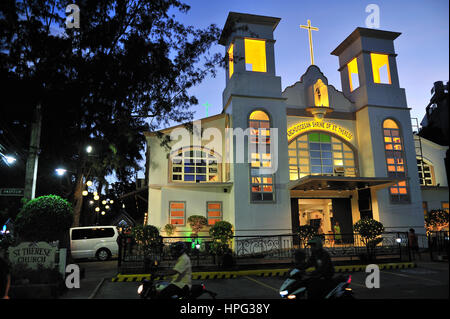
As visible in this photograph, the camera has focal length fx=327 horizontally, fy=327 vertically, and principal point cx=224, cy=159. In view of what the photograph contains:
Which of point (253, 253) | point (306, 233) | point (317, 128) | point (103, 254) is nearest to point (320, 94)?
point (317, 128)

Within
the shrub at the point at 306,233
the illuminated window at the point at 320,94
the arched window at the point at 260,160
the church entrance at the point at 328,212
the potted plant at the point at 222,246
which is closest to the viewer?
the potted plant at the point at 222,246

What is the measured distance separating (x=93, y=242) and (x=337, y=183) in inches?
544

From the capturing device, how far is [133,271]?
11.6 metres

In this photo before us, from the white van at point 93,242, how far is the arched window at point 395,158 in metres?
16.5

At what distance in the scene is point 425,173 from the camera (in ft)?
75.7

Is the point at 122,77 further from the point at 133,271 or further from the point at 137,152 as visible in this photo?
the point at 137,152

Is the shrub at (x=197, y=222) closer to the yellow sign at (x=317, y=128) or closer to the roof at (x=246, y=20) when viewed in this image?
the yellow sign at (x=317, y=128)

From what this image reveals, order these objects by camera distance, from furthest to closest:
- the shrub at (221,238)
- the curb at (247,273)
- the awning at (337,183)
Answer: the awning at (337,183)
the shrub at (221,238)
the curb at (247,273)

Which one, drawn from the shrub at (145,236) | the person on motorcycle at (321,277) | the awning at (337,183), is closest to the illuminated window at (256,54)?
the awning at (337,183)

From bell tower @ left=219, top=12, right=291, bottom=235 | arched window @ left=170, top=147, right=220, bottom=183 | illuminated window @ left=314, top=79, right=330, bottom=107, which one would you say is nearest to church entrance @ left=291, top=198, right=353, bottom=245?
bell tower @ left=219, top=12, right=291, bottom=235

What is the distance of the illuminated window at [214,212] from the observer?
1922cm

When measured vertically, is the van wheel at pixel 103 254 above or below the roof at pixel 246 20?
below
